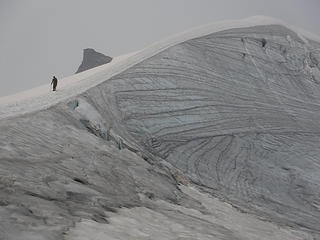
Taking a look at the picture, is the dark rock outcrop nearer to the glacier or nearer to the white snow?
the white snow

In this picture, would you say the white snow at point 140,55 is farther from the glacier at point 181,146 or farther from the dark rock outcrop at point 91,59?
the dark rock outcrop at point 91,59

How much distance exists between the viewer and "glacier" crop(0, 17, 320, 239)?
22.4 feet

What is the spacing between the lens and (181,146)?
17.4 meters

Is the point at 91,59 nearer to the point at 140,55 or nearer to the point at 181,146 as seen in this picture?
the point at 140,55

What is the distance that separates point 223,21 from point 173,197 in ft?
71.2

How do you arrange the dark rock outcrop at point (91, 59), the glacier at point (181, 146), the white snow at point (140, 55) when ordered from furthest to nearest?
the dark rock outcrop at point (91, 59) < the white snow at point (140, 55) < the glacier at point (181, 146)

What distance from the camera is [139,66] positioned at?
69.3ft

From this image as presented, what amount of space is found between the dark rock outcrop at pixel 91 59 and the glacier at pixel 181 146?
26888mm

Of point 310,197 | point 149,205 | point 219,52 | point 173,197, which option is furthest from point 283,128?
point 149,205

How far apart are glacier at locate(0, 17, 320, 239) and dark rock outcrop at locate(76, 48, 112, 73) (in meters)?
26.9

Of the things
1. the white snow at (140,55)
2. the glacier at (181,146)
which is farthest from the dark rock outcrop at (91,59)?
the glacier at (181,146)

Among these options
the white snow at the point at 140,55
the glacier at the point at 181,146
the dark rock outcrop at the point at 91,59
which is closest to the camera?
the glacier at the point at 181,146

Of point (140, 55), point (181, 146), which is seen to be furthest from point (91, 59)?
point (181, 146)

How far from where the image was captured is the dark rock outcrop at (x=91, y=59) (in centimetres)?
5416
